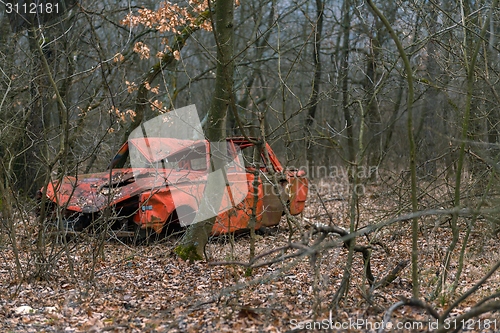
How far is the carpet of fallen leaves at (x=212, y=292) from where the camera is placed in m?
4.64

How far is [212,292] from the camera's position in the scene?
5.23 metres

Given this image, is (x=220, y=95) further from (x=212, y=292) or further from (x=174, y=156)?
(x=212, y=292)

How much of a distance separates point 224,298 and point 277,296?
0.55m

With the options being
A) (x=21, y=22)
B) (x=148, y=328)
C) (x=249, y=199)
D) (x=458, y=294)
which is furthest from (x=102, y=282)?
Answer: (x=21, y=22)

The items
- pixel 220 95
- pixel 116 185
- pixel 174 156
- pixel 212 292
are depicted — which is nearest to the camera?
pixel 212 292

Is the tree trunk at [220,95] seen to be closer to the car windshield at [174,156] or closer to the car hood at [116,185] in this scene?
the car hood at [116,185]

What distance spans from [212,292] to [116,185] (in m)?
2.84

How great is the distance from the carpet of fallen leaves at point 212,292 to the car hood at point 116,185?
0.74 meters

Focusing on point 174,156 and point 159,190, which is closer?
point 159,190

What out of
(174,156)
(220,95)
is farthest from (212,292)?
(174,156)

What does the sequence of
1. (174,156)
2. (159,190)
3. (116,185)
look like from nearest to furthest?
(116,185) → (159,190) → (174,156)

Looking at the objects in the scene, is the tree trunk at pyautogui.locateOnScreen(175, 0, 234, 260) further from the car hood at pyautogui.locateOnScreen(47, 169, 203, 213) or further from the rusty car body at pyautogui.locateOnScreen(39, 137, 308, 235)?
the car hood at pyautogui.locateOnScreen(47, 169, 203, 213)

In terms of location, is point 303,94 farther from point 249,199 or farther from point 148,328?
point 148,328

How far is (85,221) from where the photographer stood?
8.21 metres
